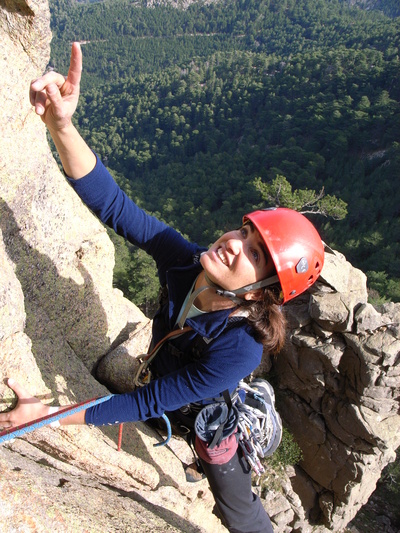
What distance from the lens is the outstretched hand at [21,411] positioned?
6.95ft

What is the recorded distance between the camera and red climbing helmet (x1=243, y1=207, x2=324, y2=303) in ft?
7.73

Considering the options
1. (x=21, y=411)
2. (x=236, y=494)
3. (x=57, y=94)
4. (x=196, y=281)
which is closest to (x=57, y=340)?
(x=21, y=411)

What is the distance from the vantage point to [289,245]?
241 centimetres

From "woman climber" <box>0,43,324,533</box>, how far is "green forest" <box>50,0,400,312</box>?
14185 mm

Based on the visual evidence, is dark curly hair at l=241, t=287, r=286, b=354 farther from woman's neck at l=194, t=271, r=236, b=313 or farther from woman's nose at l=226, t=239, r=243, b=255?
woman's nose at l=226, t=239, r=243, b=255

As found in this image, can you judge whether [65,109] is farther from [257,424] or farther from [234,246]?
[257,424]

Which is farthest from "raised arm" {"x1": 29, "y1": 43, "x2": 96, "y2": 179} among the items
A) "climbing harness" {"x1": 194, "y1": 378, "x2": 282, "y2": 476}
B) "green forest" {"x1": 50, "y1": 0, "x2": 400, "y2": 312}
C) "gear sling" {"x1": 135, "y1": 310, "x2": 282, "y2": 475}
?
"green forest" {"x1": 50, "y1": 0, "x2": 400, "y2": 312}

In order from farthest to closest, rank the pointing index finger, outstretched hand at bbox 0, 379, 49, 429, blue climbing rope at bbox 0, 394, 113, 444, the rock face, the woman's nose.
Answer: the rock face, the woman's nose, outstretched hand at bbox 0, 379, 49, 429, blue climbing rope at bbox 0, 394, 113, 444, the pointing index finger

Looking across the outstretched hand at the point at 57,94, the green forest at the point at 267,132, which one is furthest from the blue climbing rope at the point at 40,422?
the green forest at the point at 267,132

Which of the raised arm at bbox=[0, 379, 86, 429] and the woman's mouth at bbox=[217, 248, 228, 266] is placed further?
the woman's mouth at bbox=[217, 248, 228, 266]

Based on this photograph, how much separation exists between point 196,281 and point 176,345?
1.64 ft

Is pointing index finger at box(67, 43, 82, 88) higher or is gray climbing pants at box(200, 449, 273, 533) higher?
pointing index finger at box(67, 43, 82, 88)

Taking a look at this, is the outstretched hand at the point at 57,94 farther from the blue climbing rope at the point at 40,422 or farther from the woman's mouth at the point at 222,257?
the blue climbing rope at the point at 40,422

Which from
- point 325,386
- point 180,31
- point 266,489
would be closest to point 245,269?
point 325,386
